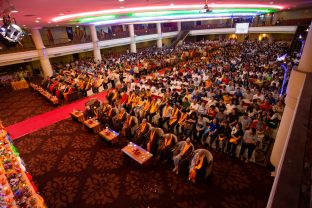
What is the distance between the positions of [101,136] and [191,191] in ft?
12.4

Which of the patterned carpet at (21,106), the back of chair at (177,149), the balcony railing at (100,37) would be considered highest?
the balcony railing at (100,37)

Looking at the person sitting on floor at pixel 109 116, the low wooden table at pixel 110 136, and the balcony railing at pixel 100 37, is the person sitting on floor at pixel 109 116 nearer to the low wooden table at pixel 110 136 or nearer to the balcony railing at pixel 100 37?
the low wooden table at pixel 110 136

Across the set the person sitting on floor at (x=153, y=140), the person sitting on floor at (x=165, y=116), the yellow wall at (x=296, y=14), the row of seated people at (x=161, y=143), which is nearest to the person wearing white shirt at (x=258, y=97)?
the person sitting on floor at (x=165, y=116)

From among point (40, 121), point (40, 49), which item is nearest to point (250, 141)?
point (40, 121)

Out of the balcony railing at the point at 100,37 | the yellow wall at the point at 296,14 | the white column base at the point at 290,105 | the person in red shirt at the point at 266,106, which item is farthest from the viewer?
the yellow wall at the point at 296,14

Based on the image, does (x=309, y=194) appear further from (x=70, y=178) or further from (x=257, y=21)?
(x=257, y=21)

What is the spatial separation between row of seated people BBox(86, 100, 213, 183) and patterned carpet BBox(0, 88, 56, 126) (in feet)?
14.5

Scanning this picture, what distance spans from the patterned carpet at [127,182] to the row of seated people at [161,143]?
1.13 feet

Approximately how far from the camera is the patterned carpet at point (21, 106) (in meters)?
10.1

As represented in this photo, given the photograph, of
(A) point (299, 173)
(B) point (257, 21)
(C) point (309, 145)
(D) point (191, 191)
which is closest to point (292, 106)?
(D) point (191, 191)

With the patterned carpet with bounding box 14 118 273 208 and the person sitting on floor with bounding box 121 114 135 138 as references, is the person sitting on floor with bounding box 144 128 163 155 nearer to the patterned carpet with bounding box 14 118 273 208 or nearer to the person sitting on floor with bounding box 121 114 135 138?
the patterned carpet with bounding box 14 118 273 208

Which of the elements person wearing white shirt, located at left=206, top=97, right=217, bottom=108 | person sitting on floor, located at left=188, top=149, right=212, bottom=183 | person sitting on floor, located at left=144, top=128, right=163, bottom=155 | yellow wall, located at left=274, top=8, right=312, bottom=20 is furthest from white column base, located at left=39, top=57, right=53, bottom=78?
yellow wall, located at left=274, top=8, right=312, bottom=20

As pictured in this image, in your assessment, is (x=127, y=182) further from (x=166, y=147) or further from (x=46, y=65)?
(x=46, y=65)

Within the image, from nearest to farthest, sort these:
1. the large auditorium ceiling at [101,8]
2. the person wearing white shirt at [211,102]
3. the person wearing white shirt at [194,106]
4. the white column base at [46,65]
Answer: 1. the large auditorium ceiling at [101,8]
2. the person wearing white shirt at [194,106]
3. the person wearing white shirt at [211,102]
4. the white column base at [46,65]
